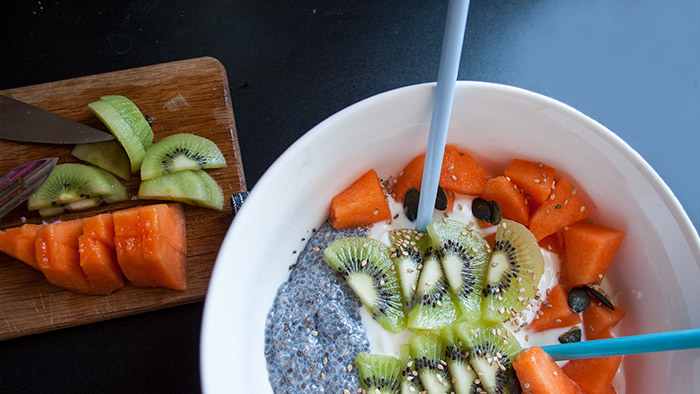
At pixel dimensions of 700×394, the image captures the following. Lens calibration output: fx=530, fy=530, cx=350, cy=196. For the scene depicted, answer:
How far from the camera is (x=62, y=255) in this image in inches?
52.0

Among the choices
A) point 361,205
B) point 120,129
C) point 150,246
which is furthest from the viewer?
point 120,129

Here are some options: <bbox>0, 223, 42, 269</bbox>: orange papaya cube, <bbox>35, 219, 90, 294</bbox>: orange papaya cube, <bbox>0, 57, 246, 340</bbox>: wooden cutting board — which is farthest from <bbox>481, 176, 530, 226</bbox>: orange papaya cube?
<bbox>0, 223, 42, 269</bbox>: orange papaya cube

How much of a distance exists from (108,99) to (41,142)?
0.74ft

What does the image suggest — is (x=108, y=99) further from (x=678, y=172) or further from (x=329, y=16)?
(x=678, y=172)

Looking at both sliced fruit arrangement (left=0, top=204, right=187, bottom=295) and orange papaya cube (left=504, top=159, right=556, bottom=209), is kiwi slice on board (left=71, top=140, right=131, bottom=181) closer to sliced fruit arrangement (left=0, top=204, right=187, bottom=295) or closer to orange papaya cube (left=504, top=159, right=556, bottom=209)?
sliced fruit arrangement (left=0, top=204, right=187, bottom=295)

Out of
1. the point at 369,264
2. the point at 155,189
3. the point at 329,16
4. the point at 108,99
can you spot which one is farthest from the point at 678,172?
the point at 108,99

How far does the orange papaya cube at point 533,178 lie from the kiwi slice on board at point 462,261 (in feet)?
0.53

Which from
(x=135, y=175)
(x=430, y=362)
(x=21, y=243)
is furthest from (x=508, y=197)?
(x=21, y=243)

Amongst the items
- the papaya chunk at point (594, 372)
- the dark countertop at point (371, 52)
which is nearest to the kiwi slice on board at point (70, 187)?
the dark countertop at point (371, 52)

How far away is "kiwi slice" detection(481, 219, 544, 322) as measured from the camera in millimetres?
1088

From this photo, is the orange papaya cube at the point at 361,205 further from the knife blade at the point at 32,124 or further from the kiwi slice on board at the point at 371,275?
the knife blade at the point at 32,124

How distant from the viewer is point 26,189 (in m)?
1.40

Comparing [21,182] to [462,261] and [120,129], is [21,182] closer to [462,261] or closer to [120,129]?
[120,129]

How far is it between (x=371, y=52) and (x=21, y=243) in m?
1.07
